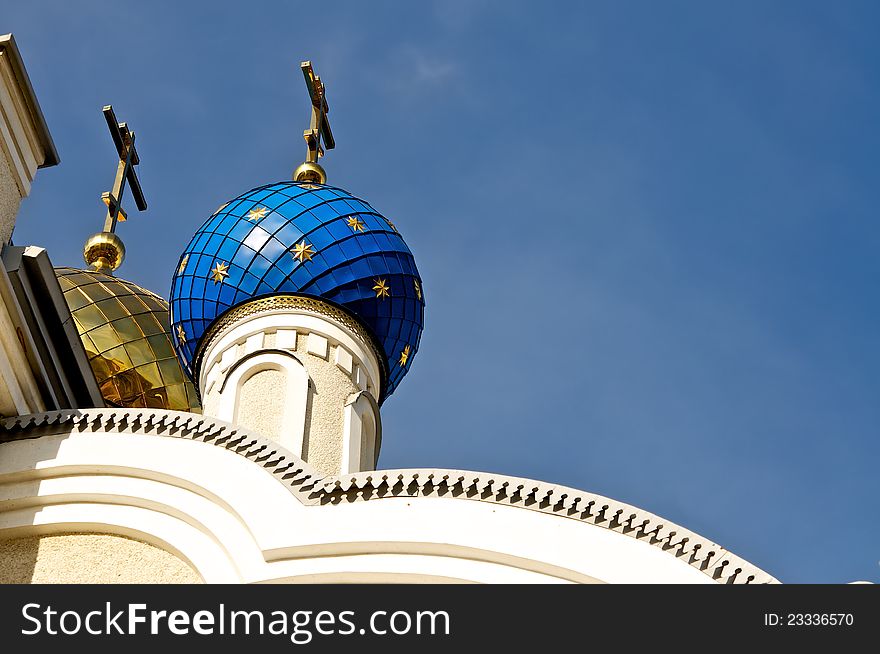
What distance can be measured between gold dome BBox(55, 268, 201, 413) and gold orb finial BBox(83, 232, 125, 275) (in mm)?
1101

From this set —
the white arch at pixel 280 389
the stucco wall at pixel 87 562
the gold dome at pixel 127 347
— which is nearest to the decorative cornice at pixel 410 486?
the stucco wall at pixel 87 562

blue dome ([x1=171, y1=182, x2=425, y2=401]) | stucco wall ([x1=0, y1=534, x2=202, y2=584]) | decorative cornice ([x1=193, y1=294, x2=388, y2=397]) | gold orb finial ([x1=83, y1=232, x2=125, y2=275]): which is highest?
gold orb finial ([x1=83, y1=232, x2=125, y2=275])

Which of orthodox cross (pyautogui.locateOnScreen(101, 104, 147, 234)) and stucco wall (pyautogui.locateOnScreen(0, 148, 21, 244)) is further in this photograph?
orthodox cross (pyautogui.locateOnScreen(101, 104, 147, 234))

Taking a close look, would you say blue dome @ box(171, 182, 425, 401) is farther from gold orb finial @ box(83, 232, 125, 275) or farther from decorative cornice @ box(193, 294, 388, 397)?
gold orb finial @ box(83, 232, 125, 275)

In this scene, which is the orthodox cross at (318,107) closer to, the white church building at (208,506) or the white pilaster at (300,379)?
the white pilaster at (300,379)

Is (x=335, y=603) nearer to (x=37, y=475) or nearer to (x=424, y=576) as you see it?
(x=424, y=576)

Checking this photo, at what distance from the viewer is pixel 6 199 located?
6.18m

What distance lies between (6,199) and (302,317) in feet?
11.8

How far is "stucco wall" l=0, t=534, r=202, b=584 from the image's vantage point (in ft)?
18.4

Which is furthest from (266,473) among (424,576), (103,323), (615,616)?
(103,323)

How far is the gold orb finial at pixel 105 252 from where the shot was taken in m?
13.4

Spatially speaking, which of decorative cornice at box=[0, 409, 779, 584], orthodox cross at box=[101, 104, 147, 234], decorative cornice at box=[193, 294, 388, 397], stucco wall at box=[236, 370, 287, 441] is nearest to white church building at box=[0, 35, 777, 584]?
decorative cornice at box=[0, 409, 779, 584]

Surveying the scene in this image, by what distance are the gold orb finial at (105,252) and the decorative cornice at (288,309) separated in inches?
150

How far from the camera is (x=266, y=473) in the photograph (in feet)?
19.0
